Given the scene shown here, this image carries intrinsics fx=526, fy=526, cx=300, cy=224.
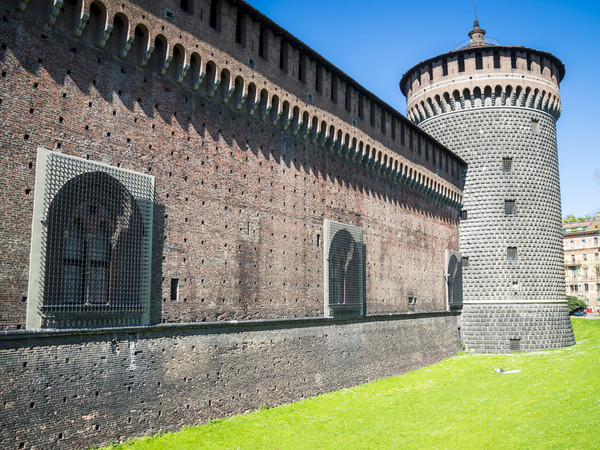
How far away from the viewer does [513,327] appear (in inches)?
1074

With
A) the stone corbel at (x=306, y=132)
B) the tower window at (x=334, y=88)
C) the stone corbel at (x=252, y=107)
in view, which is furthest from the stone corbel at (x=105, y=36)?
the tower window at (x=334, y=88)

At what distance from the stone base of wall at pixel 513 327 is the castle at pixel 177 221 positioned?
812 centimetres

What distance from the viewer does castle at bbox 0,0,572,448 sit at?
992 cm

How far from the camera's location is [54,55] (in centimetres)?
1061

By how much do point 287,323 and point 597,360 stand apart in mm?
14131

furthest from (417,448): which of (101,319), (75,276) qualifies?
(75,276)

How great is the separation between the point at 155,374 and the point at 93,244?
10.6 ft

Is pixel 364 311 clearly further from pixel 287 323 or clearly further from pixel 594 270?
pixel 594 270

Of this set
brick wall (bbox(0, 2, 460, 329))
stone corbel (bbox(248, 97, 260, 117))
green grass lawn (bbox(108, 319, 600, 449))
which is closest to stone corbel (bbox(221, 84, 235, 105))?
brick wall (bbox(0, 2, 460, 329))

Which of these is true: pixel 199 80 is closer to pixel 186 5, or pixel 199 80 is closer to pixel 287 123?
pixel 186 5

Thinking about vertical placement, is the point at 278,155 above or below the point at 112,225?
above

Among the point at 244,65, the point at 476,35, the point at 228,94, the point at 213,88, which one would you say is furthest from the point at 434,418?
the point at 476,35

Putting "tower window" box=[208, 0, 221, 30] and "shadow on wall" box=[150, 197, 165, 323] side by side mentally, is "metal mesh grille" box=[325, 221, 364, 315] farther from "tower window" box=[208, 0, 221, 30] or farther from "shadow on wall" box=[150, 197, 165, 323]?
"tower window" box=[208, 0, 221, 30]

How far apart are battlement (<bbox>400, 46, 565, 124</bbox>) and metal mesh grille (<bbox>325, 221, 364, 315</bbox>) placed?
13.4 metres
